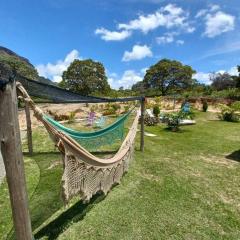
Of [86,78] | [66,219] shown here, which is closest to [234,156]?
[66,219]

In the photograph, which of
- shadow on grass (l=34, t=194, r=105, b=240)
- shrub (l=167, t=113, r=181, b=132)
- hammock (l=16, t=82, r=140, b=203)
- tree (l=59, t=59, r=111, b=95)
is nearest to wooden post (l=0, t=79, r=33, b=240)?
hammock (l=16, t=82, r=140, b=203)

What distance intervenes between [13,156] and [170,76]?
41.9m

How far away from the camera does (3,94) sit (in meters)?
2.19

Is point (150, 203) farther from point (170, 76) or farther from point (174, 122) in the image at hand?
point (170, 76)

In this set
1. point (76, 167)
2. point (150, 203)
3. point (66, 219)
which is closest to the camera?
point (76, 167)

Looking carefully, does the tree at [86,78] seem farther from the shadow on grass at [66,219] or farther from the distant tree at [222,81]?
the shadow on grass at [66,219]

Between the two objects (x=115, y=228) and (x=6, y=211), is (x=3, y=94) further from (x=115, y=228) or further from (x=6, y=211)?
(x=6, y=211)

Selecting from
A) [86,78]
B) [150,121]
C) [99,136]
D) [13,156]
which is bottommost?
[150,121]

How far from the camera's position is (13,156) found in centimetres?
236

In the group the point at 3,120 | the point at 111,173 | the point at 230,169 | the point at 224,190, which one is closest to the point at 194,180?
the point at 224,190

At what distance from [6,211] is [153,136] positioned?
622cm

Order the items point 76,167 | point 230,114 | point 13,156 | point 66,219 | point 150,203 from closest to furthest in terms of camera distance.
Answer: point 13,156, point 76,167, point 66,219, point 150,203, point 230,114

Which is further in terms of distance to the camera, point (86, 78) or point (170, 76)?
point (170, 76)

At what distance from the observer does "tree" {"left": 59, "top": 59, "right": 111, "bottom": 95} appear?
3469 centimetres
